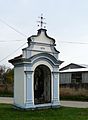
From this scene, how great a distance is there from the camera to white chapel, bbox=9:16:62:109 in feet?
57.7

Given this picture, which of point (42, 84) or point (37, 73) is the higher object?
point (37, 73)

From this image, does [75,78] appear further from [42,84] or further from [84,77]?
[42,84]

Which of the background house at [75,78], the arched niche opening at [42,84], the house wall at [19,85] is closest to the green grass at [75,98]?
the background house at [75,78]

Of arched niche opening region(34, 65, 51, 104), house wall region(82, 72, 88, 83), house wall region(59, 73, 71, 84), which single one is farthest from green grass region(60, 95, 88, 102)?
house wall region(59, 73, 71, 84)

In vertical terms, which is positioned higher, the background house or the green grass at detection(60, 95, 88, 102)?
the background house

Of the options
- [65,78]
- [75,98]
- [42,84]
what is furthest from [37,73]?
[65,78]

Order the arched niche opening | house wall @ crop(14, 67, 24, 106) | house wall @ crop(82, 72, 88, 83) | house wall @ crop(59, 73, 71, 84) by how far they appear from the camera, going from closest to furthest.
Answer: house wall @ crop(14, 67, 24, 106) → the arched niche opening → house wall @ crop(82, 72, 88, 83) → house wall @ crop(59, 73, 71, 84)

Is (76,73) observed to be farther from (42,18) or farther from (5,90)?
(42,18)

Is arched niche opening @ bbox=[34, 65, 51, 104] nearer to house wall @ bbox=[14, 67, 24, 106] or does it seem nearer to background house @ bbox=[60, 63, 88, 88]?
house wall @ bbox=[14, 67, 24, 106]

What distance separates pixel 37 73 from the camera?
19.5 metres

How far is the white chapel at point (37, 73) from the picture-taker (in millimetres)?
17578

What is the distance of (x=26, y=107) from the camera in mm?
17297

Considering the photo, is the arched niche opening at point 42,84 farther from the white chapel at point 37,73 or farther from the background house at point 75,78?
the background house at point 75,78

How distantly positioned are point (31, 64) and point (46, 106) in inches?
105
